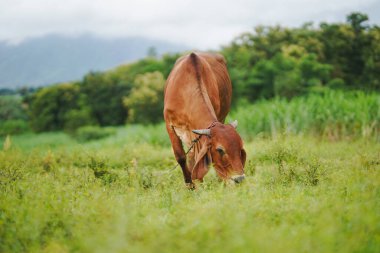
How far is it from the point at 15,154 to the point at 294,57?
3092cm

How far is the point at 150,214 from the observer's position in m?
3.86

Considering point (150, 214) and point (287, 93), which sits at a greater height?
point (150, 214)

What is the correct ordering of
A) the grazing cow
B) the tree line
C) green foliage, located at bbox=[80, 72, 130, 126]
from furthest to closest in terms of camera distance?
1. green foliage, located at bbox=[80, 72, 130, 126]
2. the tree line
3. the grazing cow

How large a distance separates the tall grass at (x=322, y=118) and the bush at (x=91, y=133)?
105 feet

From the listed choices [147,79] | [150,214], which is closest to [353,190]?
[150,214]

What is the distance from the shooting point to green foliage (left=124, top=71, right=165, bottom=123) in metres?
38.8

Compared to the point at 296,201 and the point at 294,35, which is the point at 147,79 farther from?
the point at 296,201

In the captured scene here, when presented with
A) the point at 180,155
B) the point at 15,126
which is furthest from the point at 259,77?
the point at 15,126

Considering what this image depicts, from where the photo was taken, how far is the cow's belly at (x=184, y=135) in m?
5.99

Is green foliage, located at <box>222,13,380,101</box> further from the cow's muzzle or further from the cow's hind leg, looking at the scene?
the cow's muzzle

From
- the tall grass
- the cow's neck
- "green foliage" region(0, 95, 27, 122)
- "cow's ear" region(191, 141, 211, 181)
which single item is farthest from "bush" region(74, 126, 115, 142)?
"cow's ear" region(191, 141, 211, 181)

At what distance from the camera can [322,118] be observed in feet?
40.5

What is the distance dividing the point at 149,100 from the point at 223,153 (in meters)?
35.1

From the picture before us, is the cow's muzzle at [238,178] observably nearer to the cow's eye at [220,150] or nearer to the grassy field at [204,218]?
the grassy field at [204,218]
